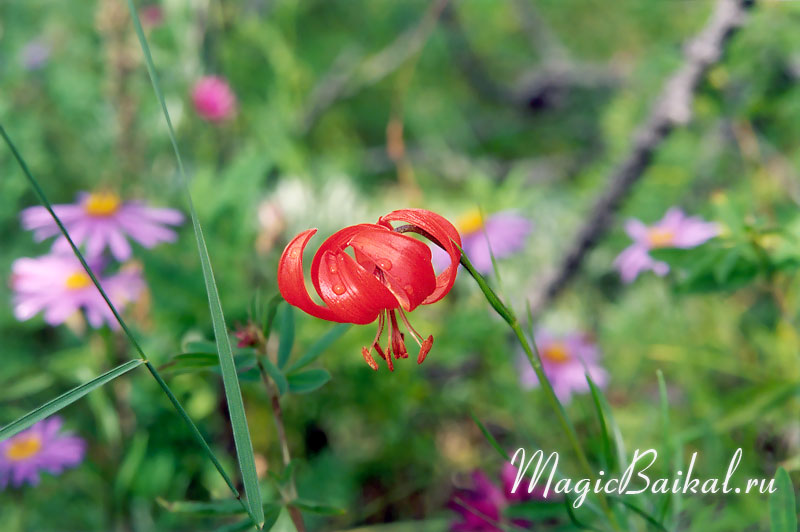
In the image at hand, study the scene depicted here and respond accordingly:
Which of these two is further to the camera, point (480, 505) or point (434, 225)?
point (480, 505)

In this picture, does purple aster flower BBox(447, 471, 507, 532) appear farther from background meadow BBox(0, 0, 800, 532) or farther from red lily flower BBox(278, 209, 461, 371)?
red lily flower BBox(278, 209, 461, 371)

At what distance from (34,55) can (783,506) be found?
212cm

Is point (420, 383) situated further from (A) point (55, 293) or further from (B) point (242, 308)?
(A) point (55, 293)

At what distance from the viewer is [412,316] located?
1.26 meters

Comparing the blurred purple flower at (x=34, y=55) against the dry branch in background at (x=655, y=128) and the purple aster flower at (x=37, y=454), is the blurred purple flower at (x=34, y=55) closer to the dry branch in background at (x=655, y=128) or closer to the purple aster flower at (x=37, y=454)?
the purple aster flower at (x=37, y=454)

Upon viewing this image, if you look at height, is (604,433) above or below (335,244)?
below

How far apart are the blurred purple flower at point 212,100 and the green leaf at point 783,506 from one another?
1470 millimetres

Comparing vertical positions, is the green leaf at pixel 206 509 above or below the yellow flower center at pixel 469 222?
below

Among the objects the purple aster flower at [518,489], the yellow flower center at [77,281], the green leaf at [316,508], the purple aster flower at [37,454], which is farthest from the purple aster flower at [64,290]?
the purple aster flower at [518,489]

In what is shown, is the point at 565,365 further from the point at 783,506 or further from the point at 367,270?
the point at 367,270

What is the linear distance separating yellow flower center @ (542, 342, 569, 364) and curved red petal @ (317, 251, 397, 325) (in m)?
0.91

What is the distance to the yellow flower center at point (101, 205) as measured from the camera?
1.07 metres

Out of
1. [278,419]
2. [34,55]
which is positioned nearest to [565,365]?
[278,419]

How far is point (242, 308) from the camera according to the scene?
3.42ft
